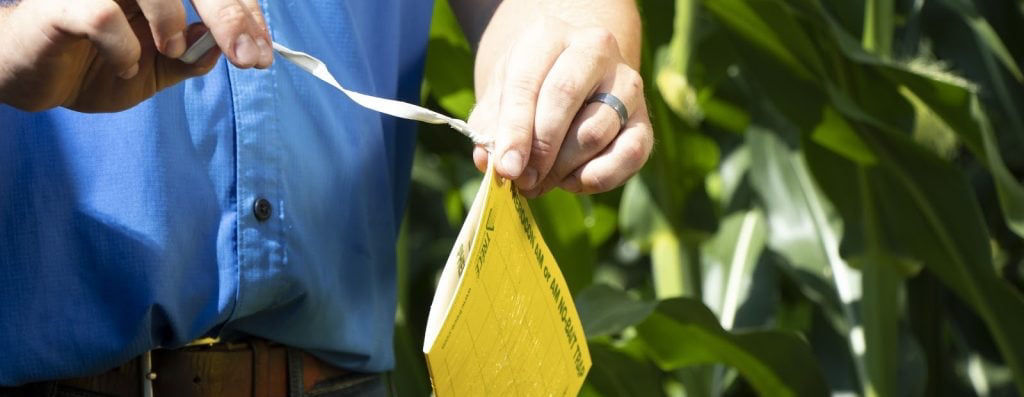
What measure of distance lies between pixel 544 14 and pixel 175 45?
0.23 meters

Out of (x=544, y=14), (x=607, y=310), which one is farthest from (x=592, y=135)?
(x=607, y=310)

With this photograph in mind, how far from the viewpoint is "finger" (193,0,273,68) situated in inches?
17.7

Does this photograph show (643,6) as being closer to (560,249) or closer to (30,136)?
(560,249)

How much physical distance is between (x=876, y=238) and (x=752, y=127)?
28 cm

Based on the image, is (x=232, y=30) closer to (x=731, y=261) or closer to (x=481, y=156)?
(x=481, y=156)

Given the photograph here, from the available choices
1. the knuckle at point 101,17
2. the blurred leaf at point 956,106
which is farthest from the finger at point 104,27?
the blurred leaf at point 956,106

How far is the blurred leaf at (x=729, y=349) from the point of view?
1.06 meters

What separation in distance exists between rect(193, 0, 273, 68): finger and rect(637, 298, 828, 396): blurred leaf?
641 millimetres

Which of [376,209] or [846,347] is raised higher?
[376,209]

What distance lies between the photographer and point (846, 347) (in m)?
1.42

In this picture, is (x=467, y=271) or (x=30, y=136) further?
(x=30, y=136)

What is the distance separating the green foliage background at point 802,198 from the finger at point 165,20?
619mm

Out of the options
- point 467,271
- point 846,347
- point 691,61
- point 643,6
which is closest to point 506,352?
point 467,271

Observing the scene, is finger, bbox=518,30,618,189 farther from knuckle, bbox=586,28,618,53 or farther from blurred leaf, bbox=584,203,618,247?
blurred leaf, bbox=584,203,618,247
